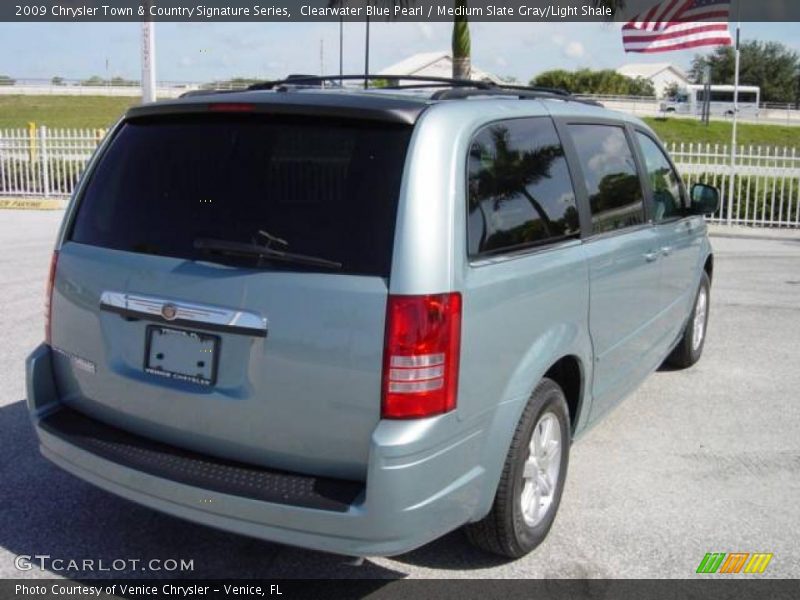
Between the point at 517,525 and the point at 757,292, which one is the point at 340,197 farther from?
the point at 757,292

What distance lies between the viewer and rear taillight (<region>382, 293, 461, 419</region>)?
2.68 m

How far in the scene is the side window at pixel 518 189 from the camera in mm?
3045

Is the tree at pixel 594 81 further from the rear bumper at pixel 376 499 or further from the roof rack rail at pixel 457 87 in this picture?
the rear bumper at pixel 376 499

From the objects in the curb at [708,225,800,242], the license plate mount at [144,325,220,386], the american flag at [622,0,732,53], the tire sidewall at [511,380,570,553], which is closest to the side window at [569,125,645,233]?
the tire sidewall at [511,380,570,553]

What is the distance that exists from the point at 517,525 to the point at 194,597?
1.26 meters

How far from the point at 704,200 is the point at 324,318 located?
379 centimetres

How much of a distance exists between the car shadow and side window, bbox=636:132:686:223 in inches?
111

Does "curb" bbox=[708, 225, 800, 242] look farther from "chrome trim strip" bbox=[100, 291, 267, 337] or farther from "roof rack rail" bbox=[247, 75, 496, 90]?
"chrome trim strip" bbox=[100, 291, 267, 337]

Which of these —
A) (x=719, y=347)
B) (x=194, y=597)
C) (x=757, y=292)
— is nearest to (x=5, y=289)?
(x=194, y=597)

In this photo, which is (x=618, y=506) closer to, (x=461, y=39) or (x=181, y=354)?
(x=181, y=354)

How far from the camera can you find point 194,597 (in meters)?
3.15

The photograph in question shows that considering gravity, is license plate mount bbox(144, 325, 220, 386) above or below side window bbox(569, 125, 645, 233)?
below

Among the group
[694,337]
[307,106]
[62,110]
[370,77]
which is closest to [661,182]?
[694,337]

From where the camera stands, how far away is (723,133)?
141 feet
